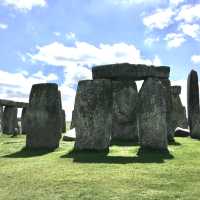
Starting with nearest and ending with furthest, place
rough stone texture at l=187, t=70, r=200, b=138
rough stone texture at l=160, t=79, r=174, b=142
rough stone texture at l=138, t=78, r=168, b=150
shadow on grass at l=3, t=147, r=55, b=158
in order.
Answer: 1. shadow on grass at l=3, t=147, r=55, b=158
2. rough stone texture at l=138, t=78, r=168, b=150
3. rough stone texture at l=160, t=79, r=174, b=142
4. rough stone texture at l=187, t=70, r=200, b=138

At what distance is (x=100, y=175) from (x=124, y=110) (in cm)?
1099

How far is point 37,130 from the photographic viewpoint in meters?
18.0

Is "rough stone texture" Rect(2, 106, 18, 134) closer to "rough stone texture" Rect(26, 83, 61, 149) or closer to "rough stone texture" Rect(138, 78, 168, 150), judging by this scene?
"rough stone texture" Rect(26, 83, 61, 149)

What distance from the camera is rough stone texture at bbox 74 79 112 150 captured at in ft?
53.6

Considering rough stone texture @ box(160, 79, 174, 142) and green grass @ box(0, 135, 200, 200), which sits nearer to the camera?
green grass @ box(0, 135, 200, 200)

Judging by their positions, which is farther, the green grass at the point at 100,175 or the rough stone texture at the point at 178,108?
the rough stone texture at the point at 178,108

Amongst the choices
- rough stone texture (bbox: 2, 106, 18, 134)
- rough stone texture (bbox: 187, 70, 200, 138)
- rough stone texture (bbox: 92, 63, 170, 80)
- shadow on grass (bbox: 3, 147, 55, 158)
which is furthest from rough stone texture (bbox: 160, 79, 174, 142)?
rough stone texture (bbox: 2, 106, 18, 134)

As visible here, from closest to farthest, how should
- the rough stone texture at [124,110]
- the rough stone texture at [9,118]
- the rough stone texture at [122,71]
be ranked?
the rough stone texture at [122,71] < the rough stone texture at [124,110] < the rough stone texture at [9,118]

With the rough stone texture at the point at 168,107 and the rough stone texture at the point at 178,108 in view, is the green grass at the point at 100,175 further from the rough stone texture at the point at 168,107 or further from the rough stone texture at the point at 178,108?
the rough stone texture at the point at 178,108

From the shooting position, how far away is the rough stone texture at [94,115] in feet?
53.6

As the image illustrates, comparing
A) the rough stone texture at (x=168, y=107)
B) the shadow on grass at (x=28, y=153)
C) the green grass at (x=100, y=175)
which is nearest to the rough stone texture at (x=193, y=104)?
the rough stone texture at (x=168, y=107)

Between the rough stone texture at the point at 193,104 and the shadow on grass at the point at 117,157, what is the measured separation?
315 inches

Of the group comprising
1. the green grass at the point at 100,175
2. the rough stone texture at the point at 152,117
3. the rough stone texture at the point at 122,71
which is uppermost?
the rough stone texture at the point at 122,71

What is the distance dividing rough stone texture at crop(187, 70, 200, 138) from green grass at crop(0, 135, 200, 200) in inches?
301
